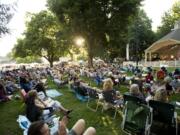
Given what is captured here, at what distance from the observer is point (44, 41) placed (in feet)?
196

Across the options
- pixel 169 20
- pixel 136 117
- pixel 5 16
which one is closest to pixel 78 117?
pixel 136 117

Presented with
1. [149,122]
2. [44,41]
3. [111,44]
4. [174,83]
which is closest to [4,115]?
[149,122]

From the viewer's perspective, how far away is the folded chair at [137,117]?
22.5ft

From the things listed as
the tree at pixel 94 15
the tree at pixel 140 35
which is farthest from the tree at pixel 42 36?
the tree at pixel 94 15

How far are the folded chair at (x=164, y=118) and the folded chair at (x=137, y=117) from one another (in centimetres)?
15

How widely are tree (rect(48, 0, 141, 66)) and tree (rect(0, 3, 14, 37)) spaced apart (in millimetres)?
21020

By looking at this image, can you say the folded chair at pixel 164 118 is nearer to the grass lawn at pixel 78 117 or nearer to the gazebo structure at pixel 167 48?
the grass lawn at pixel 78 117

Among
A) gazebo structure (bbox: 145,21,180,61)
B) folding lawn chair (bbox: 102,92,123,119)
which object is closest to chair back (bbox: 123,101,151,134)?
folding lawn chair (bbox: 102,92,123,119)

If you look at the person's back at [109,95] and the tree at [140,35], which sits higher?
the tree at [140,35]

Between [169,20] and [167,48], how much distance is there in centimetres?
1934

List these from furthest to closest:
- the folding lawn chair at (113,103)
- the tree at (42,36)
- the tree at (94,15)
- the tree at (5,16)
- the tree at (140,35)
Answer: the tree at (42,36), the tree at (140,35), the tree at (94,15), the tree at (5,16), the folding lawn chair at (113,103)

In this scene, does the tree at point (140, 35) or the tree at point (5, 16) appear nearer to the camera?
the tree at point (5, 16)

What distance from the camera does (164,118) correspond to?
693 cm

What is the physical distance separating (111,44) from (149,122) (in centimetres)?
3526
